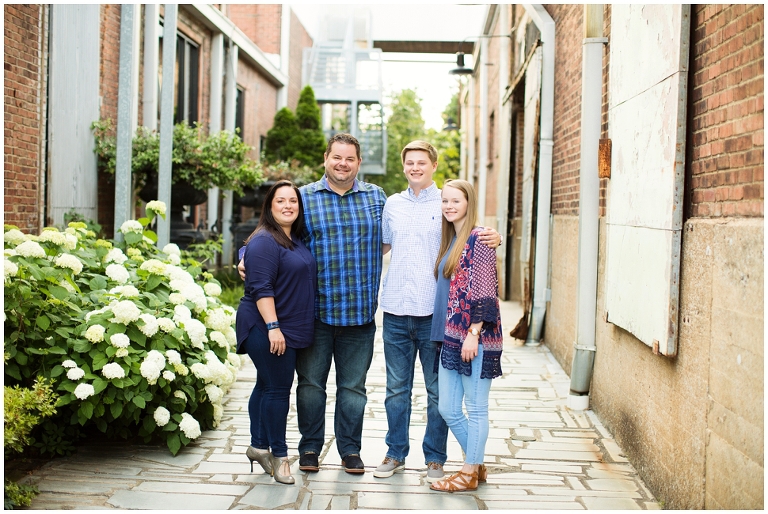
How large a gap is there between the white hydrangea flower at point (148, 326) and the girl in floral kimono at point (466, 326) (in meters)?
1.63

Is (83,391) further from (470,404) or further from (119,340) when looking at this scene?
(470,404)

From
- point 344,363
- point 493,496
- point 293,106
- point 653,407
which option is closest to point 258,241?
point 344,363

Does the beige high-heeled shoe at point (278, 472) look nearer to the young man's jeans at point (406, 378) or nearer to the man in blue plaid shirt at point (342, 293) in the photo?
the man in blue plaid shirt at point (342, 293)

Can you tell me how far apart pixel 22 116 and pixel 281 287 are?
463cm

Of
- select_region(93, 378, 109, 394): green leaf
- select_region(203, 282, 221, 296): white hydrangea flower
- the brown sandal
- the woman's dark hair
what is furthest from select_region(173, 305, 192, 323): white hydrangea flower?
the brown sandal

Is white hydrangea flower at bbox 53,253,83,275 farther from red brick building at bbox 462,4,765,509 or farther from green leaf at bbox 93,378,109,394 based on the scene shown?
red brick building at bbox 462,4,765,509

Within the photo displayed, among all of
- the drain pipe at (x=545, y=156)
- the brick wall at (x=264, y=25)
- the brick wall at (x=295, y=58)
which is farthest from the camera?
the brick wall at (x=295, y=58)

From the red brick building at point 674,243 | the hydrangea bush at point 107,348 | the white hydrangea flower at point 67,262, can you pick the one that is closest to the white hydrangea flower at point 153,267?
the hydrangea bush at point 107,348

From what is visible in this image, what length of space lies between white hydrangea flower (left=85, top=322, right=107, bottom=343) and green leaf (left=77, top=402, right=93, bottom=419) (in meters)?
0.34

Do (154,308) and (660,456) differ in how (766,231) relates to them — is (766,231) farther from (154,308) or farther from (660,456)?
(154,308)

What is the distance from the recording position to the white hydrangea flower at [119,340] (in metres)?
4.25

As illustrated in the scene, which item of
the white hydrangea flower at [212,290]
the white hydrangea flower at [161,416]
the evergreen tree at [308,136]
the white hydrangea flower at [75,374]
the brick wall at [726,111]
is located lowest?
the white hydrangea flower at [161,416]

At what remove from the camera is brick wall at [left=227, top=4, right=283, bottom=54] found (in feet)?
68.3

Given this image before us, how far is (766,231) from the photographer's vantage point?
2811 millimetres
